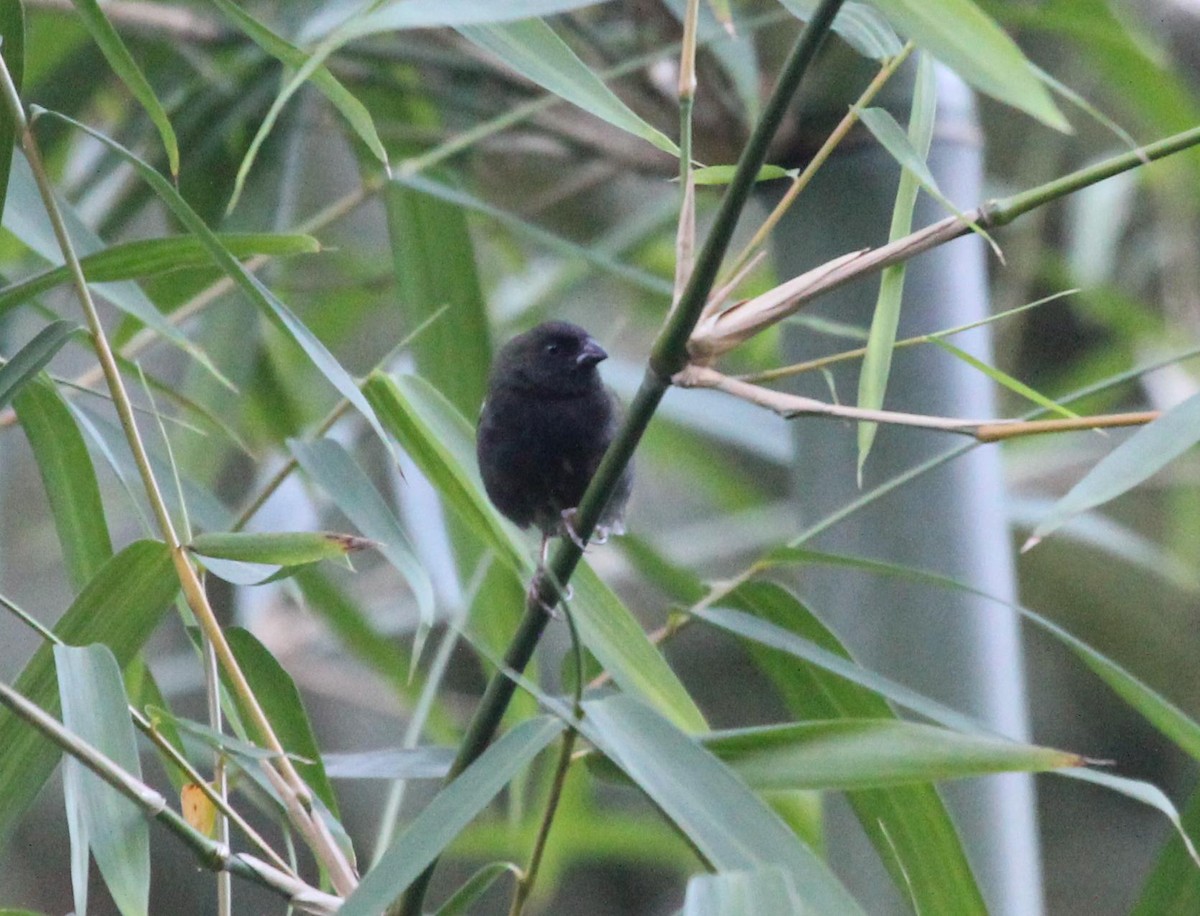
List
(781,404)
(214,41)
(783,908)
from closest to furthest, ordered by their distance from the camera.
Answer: (783,908) < (781,404) < (214,41)

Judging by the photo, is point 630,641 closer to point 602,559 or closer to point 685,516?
point 602,559

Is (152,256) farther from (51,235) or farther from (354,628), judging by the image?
(354,628)

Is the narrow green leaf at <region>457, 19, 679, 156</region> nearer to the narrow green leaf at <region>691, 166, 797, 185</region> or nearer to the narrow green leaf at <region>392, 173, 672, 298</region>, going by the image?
the narrow green leaf at <region>691, 166, 797, 185</region>

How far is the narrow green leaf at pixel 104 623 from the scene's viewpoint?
3.58 feet

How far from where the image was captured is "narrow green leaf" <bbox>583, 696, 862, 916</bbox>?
831 millimetres

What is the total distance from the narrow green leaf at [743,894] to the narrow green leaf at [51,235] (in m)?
0.60

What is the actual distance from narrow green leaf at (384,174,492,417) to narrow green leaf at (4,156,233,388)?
45 centimetres

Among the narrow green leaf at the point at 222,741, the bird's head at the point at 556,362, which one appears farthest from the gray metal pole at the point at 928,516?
the narrow green leaf at the point at 222,741

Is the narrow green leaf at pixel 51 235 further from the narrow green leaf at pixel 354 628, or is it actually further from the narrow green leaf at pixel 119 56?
the narrow green leaf at pixel 354 628

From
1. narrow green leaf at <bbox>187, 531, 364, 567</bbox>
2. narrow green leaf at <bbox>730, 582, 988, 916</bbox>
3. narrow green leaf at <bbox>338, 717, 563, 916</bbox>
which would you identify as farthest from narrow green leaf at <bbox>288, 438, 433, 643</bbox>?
narrow green leaf at <bbox>730, 582, 988, 916</bbox>

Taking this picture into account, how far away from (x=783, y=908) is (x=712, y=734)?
0.25 meters

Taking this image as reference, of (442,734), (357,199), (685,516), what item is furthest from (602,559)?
(357,199)

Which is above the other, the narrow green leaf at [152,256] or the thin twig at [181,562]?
the narrow green leaf at [152,256]

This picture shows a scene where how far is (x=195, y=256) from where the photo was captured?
119 centimetres
